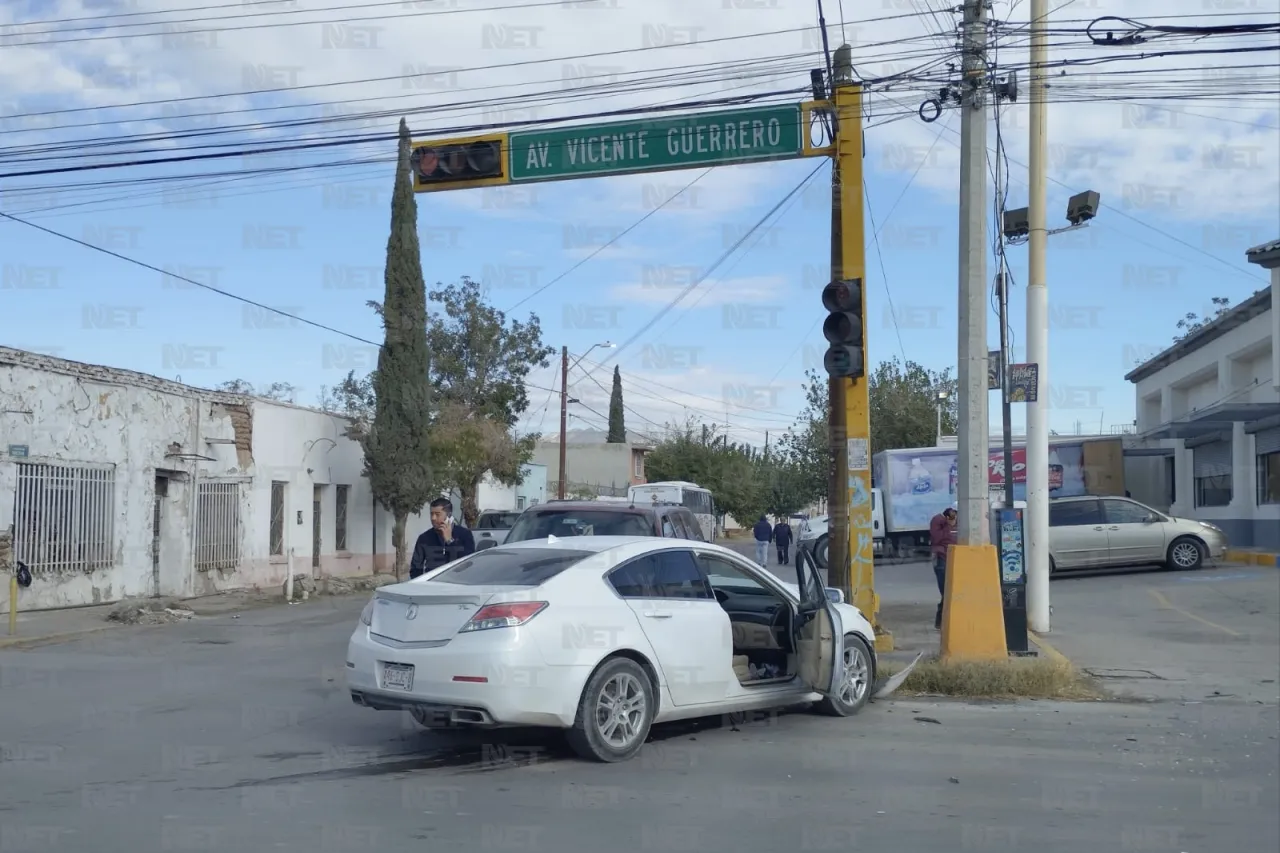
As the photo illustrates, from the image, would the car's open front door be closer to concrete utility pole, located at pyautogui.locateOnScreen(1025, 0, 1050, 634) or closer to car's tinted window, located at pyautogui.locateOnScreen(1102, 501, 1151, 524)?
concrete utility pole, located at pyautogui.locateOnScreen(1025, 0, 1050, 634)

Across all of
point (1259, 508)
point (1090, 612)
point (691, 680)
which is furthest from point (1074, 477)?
point (691, 680)

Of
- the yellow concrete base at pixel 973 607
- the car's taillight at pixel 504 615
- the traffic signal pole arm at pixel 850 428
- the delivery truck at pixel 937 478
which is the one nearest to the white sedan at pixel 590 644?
the car's taillight at pixel 504 615

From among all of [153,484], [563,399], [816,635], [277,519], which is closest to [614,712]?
[816,635]

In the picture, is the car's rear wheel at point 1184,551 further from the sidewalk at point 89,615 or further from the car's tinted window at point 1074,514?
the sidewalk at point 89,615

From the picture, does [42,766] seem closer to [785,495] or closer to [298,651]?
[298,651]

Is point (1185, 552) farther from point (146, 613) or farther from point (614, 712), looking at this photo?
point (614, 712)

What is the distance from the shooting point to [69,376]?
20.7 meters

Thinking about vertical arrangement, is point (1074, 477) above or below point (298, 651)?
above

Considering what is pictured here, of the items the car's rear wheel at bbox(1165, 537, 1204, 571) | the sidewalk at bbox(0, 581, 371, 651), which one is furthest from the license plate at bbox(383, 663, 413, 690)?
the car's rear wheel at bbox(1165, 537, 1204, 571)

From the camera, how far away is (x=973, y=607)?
40.9 feet

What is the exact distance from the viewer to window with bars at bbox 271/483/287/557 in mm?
28547

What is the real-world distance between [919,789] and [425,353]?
24341 mm

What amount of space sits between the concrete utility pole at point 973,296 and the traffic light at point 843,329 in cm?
114

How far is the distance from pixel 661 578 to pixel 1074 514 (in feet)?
62.4
